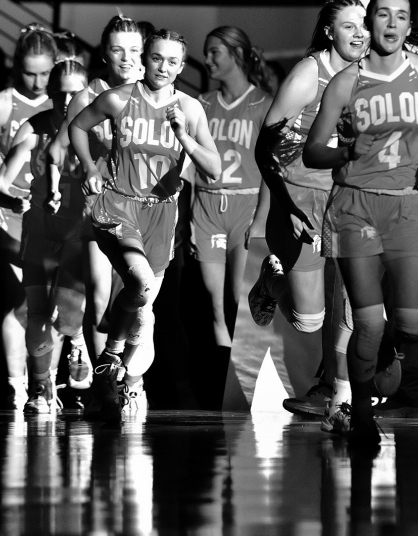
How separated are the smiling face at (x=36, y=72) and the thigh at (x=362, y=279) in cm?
347

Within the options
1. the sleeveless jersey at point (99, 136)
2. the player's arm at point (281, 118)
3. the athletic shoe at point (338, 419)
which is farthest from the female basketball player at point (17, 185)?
the athletic shoe at point (338, 419)

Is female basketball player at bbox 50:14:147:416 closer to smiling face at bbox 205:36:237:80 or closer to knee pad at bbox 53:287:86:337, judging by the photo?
knee pad at bbox 53:287:86:337

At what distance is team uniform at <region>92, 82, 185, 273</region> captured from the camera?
636 cm

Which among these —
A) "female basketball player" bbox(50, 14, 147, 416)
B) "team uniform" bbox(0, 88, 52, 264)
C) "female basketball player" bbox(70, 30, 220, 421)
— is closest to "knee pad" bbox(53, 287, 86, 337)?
"female basketball player" bbox(50, 14, 147, 416)

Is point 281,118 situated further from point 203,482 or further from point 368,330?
point 203,482

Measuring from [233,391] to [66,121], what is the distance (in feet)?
6.12

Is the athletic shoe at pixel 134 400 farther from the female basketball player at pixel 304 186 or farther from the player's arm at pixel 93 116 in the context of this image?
the player's arm at pixel 93 116

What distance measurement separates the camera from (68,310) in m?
7.52

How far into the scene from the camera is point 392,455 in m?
4.67

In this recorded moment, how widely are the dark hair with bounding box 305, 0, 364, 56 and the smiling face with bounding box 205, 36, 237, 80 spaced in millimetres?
2161

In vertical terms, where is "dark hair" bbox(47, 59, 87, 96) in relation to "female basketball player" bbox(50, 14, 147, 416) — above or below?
above

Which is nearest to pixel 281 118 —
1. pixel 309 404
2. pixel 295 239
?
pixel 295 239

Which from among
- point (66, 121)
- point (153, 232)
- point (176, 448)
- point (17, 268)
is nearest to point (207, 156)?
point (153, 232)

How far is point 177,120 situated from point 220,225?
2183 millimetres
